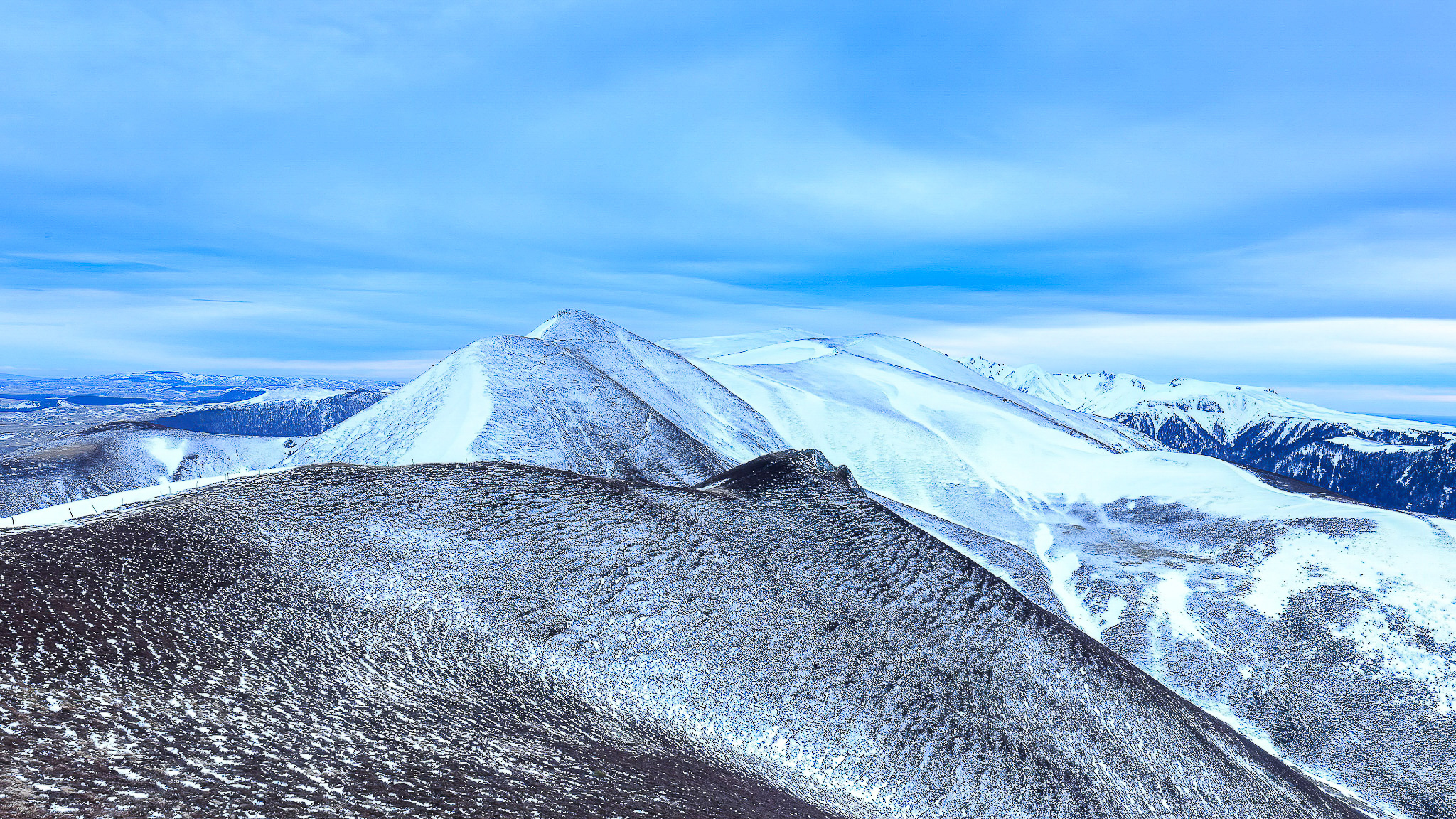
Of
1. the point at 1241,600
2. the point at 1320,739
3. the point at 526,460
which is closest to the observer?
the point at 1320,739

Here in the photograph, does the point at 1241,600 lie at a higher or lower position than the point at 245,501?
lower

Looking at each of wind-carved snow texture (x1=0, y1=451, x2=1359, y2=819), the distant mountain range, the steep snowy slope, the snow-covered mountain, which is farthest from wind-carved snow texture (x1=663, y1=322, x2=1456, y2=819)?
the steep snowy slope

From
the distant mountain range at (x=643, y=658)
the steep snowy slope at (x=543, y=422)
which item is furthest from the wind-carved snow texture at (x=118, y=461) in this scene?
the distant mountain range at (x=643, y=658)

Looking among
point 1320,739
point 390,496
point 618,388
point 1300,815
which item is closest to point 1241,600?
point 1320,739

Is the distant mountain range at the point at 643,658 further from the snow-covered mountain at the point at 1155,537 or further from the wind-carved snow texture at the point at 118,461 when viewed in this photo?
the wind-carved snow texture at the point at 118,461

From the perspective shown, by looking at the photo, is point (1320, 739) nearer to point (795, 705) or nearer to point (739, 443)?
point (795, 705)

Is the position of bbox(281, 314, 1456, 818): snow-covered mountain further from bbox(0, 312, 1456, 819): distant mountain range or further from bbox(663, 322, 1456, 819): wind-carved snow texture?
bbox(0, 312, 1456, 819): distant mountain range

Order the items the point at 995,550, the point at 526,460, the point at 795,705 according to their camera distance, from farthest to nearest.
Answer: the point at 995,550
the point at 526,460
the point at 795,705

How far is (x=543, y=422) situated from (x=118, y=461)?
11980 cm

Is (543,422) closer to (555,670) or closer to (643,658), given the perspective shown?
(643,658)

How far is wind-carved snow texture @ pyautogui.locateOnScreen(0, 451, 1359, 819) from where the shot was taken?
1204cm

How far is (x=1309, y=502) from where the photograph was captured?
267 feet

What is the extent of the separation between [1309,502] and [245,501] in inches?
4232

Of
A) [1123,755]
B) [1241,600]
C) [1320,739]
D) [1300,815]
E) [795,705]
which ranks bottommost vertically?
[1320,739]
